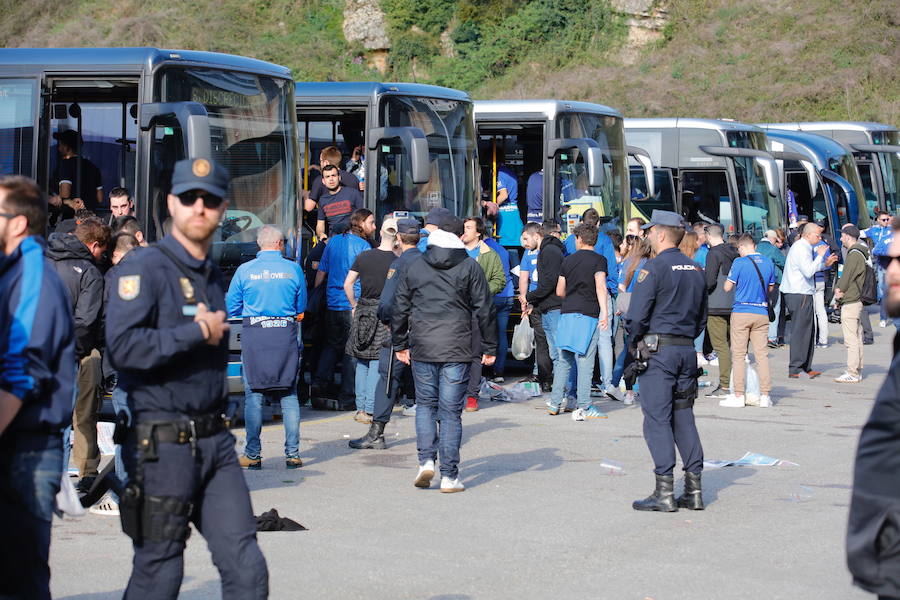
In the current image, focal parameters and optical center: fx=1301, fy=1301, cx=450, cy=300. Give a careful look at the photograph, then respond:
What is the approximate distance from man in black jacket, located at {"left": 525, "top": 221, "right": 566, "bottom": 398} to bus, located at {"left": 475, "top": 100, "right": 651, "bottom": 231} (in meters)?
2.90

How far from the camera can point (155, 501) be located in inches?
175

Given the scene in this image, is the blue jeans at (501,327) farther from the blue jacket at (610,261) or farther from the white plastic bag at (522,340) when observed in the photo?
the blue jacket at (610,261)

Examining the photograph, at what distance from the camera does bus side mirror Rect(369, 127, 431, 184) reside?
44.7 ft

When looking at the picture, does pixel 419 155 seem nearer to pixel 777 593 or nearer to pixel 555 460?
pixel 555 460

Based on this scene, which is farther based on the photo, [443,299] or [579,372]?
[579,372]

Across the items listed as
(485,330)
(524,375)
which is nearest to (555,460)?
(485,330)

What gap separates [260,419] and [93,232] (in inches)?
74.4

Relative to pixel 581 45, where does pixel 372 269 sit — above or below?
below

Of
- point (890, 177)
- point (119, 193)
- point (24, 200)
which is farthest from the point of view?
point (890, 177)

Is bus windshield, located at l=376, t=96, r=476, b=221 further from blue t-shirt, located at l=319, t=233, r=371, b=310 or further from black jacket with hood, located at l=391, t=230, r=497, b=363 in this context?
black jacket with hood, located at l=391, t=230, r=497, b=363

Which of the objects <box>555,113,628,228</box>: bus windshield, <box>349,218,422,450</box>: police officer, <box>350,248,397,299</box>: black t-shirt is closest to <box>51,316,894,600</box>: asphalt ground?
<box>349,218,422,450</box>: police officer

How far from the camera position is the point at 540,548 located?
749 cm

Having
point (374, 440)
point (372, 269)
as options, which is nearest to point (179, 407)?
point (374, 440)

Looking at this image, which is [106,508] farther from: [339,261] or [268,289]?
[339,261]
